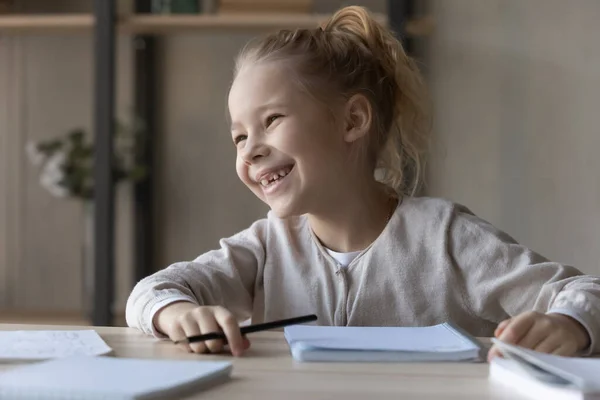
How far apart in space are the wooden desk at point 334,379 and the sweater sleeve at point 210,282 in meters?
0.14

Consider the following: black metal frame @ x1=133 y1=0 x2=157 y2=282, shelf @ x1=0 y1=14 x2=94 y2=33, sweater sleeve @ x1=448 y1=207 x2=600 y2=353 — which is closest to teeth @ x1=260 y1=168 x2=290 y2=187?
sweater sleeve @ x1=448 y1=207 x2=600 y2=353

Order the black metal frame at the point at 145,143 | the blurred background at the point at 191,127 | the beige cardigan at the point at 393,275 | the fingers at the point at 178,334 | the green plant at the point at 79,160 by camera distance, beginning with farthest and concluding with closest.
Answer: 1. the black metal frame at the point at 145,143
2. the green plant at the point at 79,160
3. the blurred background at the point at 191,127
4. the beige cardigan at the point at 393,275
5. the fingers at the point at 178,334

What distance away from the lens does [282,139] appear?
4.37ft

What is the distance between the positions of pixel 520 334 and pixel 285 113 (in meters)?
0.57

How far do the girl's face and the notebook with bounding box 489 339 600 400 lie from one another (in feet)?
1.87

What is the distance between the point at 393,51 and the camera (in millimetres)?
1462

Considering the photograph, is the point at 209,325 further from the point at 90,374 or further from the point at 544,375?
the point at 544,375

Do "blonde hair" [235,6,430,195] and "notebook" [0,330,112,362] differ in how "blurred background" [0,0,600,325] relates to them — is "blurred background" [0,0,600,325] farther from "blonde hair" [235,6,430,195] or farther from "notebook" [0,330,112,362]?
"notebook" [0,330,112,362]

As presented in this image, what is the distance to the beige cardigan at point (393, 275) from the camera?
4.19 feet

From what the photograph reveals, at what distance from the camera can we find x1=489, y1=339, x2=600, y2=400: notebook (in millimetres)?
679

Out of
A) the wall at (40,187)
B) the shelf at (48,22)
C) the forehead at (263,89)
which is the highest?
the shelf at (48,22)

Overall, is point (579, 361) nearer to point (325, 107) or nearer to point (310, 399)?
point (310, 399)

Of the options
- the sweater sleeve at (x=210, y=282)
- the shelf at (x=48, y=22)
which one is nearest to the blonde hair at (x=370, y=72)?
the sweater sleeve at (x=210, y=282)

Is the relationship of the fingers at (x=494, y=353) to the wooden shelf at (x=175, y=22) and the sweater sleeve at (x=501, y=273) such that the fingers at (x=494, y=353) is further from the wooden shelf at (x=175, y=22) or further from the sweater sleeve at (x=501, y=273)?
the wooden shelf at (x=175, y=22)
